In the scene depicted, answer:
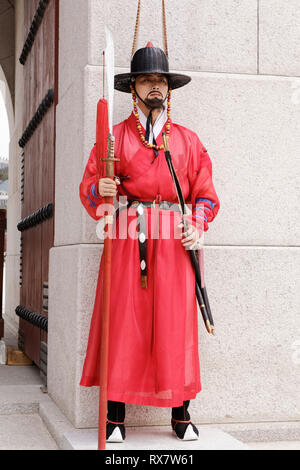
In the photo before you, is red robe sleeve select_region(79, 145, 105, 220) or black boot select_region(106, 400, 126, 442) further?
black boot select_region(106, 400, 126, 442)

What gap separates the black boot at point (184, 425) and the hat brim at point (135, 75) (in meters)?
1.66

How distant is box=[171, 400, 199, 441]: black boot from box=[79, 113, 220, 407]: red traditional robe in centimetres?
14

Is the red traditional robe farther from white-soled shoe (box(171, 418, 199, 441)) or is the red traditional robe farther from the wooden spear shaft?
the wooden spear shaft

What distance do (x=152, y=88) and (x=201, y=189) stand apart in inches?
22.6

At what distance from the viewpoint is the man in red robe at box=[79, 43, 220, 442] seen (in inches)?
123

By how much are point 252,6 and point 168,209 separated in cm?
146

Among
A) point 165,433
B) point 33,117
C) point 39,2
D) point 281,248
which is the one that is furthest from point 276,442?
point 39,2

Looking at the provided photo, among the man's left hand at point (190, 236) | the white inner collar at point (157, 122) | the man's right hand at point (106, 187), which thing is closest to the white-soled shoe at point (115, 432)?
the man's left hand at point (190, 236)

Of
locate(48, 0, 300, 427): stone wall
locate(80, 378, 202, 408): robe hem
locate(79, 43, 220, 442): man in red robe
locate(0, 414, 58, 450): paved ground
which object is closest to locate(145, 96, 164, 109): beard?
locate(79, 43, 220, 442): man in red robe

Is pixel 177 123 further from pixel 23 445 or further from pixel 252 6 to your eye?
pixel 23 445

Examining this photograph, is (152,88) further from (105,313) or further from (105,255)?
(105,313)

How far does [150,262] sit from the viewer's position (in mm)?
3238

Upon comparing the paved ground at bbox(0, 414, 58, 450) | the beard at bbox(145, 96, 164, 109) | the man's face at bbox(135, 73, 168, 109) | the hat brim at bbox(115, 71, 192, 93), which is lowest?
the paved ground at bbox(0, 414, 58, 450)

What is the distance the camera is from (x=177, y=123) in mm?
3680
